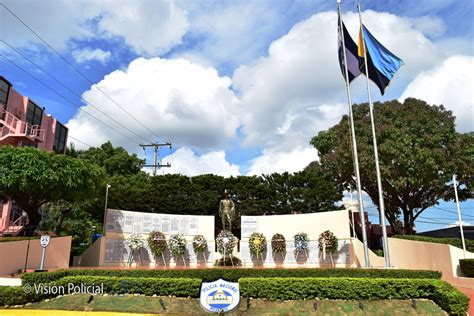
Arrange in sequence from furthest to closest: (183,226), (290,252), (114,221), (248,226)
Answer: (183,226) → (248,226) → (290,252) → (114,221)

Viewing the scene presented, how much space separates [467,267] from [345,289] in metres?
7.32

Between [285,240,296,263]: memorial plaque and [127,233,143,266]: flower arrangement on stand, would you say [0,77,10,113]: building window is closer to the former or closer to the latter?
[127,233,143,266]: flower arrangement on stand

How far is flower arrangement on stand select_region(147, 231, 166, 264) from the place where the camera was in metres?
21.7

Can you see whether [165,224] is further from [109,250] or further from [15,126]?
[15,126]

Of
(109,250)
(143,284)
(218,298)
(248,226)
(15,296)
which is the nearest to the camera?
(218,298)

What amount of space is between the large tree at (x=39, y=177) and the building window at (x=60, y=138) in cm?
1450

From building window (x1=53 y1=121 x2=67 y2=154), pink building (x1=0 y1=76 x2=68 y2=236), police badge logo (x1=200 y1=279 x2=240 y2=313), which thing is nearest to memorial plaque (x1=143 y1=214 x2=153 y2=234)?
pink building (x1=0 y1=76 x2=68 y2=236)

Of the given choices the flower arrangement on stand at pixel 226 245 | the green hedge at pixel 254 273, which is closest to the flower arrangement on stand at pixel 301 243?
the flower arrangement on stand at pixel 226 245

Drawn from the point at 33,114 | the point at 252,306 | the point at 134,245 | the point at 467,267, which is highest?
the point at 33,114

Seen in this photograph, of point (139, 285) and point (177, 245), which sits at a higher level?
point (177, 245)

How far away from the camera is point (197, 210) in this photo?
27.6m

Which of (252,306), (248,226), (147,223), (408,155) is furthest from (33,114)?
(408,155)

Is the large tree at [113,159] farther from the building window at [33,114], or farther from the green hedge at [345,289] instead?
the green hedge at [345,289]

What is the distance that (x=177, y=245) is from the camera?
71.7 ft
